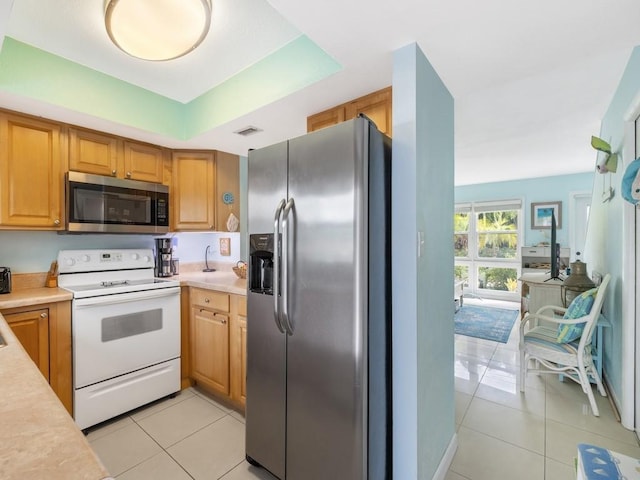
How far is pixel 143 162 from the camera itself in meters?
2.66

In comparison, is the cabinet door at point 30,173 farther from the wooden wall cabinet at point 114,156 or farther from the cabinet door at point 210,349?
the cabinet door at point 210,349

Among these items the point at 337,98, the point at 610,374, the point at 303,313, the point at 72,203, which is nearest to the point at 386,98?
the point at 337,98

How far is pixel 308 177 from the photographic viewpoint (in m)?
1.43

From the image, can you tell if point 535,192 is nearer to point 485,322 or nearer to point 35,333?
point 485,322

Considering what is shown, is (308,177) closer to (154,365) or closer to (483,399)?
(154,365)

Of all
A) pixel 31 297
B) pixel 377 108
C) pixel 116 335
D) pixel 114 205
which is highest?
pixel 377 108

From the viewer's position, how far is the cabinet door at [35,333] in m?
1.83

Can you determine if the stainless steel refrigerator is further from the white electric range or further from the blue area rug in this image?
the blue area rug

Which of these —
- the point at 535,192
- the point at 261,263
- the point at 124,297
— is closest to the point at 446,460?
the point at 261,263

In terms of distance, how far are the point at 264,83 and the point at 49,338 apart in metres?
2.11

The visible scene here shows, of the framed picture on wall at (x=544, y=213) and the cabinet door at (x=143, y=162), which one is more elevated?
the cabinet door at (x=143, y=162)

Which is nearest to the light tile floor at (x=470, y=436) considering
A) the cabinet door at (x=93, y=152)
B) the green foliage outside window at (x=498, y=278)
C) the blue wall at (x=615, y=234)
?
the blue wall at (x=615, y=234)

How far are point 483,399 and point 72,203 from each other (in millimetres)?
3462

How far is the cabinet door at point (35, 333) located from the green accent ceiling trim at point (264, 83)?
1.66m
